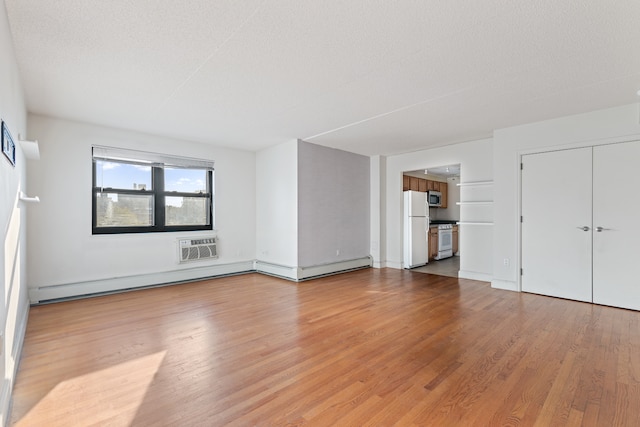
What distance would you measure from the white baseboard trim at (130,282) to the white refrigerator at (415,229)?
3.21 meters

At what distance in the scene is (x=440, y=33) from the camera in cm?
211

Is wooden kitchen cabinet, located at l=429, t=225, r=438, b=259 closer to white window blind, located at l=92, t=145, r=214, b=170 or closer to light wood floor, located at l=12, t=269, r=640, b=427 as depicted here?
light wood floor, located at l=12, t=269, r=640, b=427

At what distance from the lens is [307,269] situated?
5.25 m

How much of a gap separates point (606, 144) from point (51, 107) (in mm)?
6726

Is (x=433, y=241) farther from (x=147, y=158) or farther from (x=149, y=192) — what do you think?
(x=147, y=158)

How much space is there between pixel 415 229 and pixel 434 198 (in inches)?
73.8

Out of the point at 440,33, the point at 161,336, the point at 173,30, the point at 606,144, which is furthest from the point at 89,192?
the point at 606,144

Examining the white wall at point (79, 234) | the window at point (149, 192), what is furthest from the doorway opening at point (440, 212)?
the white wall at point (79, 234)

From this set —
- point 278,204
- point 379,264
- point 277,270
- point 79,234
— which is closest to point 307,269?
point 277,270

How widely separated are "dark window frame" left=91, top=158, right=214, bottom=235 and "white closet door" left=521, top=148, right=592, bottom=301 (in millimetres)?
5135

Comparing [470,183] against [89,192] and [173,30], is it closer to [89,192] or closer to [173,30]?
[173,30]

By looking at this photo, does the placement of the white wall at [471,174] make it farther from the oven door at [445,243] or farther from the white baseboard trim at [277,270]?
the white baseboard trim at [277,270]

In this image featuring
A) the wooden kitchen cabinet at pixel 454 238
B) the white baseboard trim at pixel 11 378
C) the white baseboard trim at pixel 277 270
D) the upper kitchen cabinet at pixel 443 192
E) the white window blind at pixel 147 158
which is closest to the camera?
the white baseboard trim at pixel 11 378

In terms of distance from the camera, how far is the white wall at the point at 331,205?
5.23 m
